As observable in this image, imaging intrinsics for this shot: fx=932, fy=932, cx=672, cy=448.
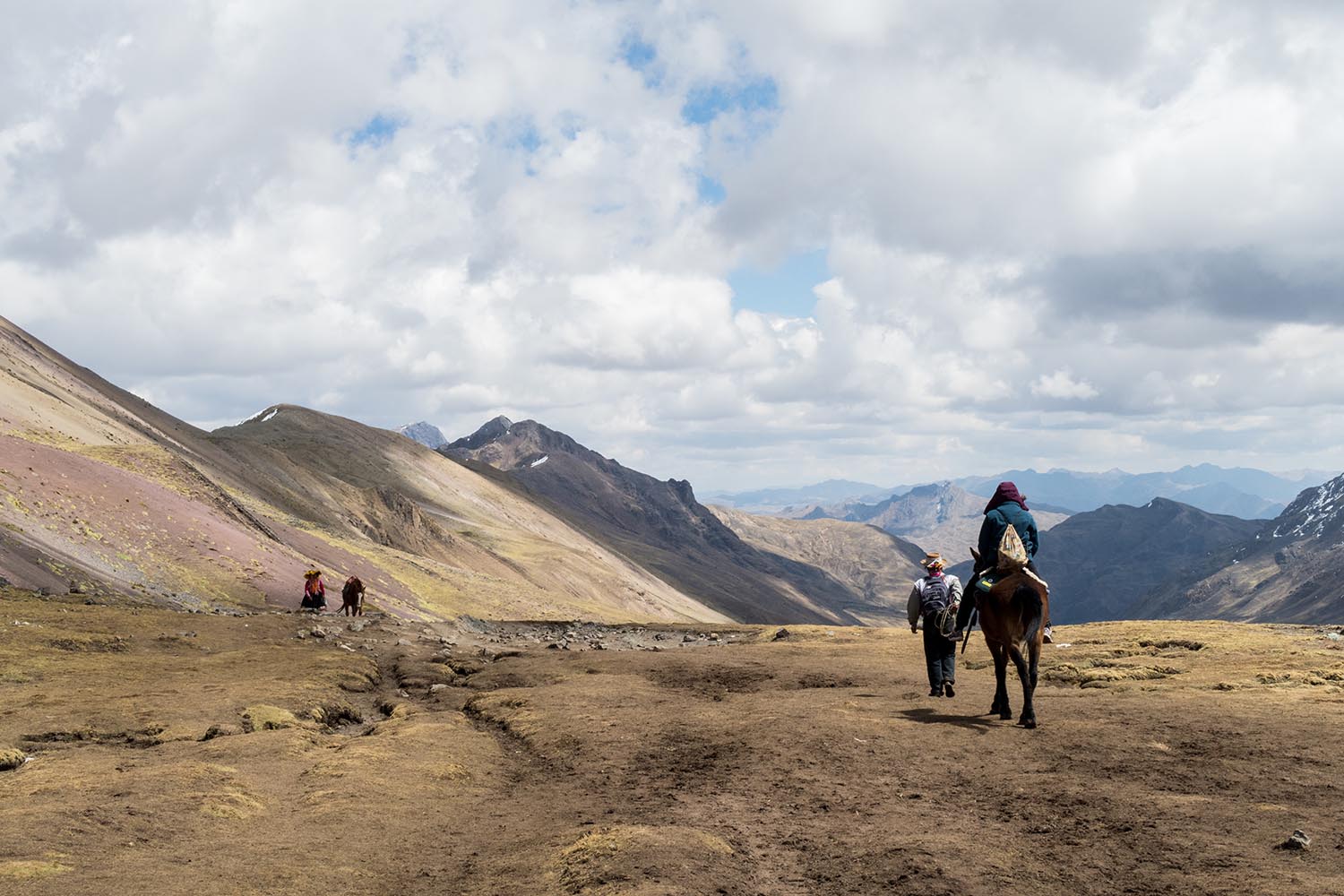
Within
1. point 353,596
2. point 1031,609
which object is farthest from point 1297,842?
point 353,596

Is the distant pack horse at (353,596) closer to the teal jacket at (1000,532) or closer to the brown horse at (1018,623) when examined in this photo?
the teal jacket at (1000,532)

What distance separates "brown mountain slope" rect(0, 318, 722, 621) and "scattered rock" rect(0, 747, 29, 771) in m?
25.6

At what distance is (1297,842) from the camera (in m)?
11.9

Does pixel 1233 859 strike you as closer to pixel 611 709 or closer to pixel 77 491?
pixel 611 709

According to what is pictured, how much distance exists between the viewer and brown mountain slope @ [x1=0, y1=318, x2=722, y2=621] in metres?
48.7

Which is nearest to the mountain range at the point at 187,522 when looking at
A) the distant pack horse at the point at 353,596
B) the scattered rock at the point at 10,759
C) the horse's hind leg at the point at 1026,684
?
the distant pack horse at the point at 353,596

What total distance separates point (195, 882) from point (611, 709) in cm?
1480

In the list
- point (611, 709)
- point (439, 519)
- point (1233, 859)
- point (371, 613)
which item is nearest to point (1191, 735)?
point (1233, 859)

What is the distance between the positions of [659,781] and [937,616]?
34.6 feet

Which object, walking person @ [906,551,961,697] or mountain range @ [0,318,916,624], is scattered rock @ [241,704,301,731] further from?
mountain range @ [0,318,916,624]

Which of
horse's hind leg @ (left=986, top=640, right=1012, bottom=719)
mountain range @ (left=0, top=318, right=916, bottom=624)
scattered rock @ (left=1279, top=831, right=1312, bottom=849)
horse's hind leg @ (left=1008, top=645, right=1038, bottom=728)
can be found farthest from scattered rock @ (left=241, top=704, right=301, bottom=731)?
mountain range @ (left=0, top=318, right=916, bottom=624)

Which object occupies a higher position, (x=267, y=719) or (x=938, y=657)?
(x=938, y=657)

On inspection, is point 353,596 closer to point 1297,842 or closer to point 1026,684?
point 1026,684

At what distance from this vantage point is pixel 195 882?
12.0 metres
